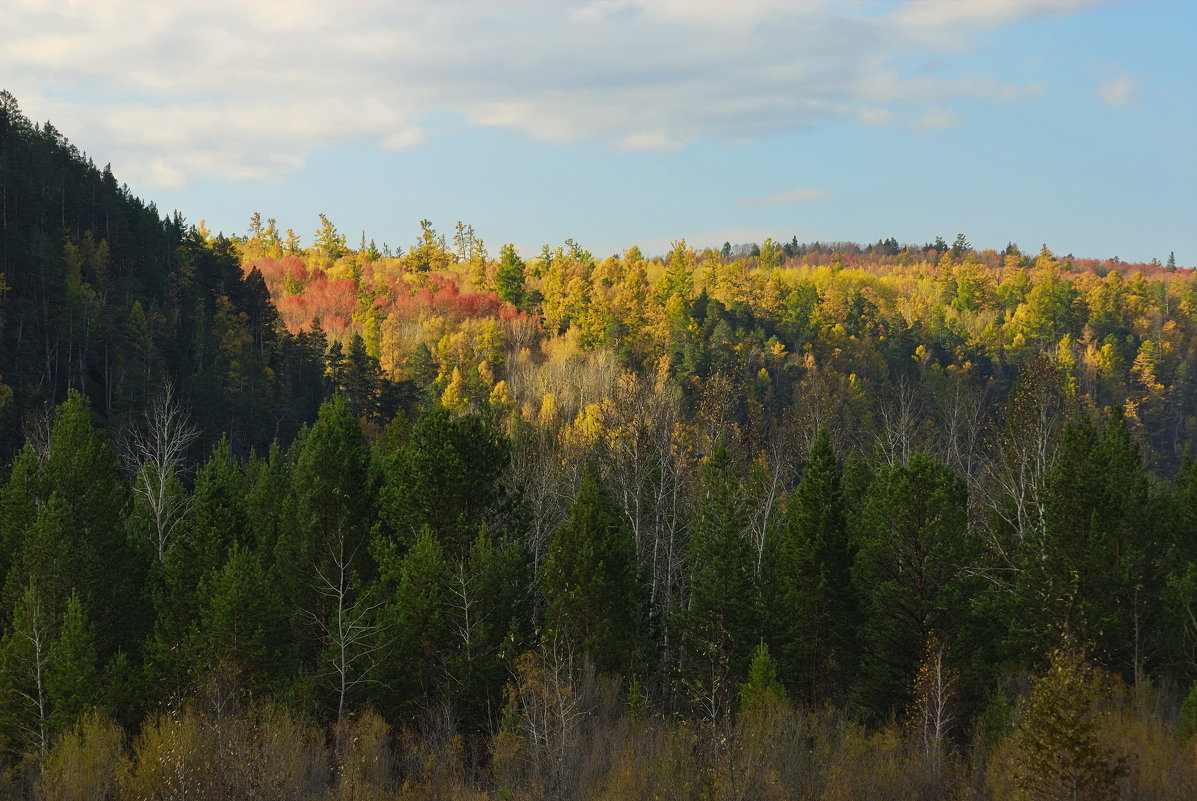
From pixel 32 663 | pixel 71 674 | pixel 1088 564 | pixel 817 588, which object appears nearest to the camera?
pixel 71 674

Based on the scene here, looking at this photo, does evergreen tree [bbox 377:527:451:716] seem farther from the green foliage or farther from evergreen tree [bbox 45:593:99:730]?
the green foliage

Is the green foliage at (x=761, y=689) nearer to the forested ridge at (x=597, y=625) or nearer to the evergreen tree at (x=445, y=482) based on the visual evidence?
the forested ridge at (x=597, y=625)

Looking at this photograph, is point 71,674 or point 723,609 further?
point 723,609

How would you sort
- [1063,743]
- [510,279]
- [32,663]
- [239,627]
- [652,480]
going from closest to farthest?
[1063,743]
[32,663]
[239,627]
[652,480]
[510,279]

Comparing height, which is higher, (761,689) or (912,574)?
(912,574)

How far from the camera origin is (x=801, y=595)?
35.7 metres

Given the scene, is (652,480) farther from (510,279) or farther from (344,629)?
(510,279)

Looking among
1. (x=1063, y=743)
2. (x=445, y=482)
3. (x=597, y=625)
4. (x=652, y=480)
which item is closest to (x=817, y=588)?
(x=597, y=625)

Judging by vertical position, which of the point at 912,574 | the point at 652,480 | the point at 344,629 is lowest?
the point at 344,629

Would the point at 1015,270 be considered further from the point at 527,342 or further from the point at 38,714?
the point at 38,714

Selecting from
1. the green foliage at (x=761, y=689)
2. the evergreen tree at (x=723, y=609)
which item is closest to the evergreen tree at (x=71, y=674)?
the evergreen tree at (x=723, y=609)

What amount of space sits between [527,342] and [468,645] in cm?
9360

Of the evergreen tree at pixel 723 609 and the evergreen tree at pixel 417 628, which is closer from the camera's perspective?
→ the evergreen tree at pixel 417 628

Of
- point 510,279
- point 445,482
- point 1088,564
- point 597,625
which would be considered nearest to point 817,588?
point 597,625
